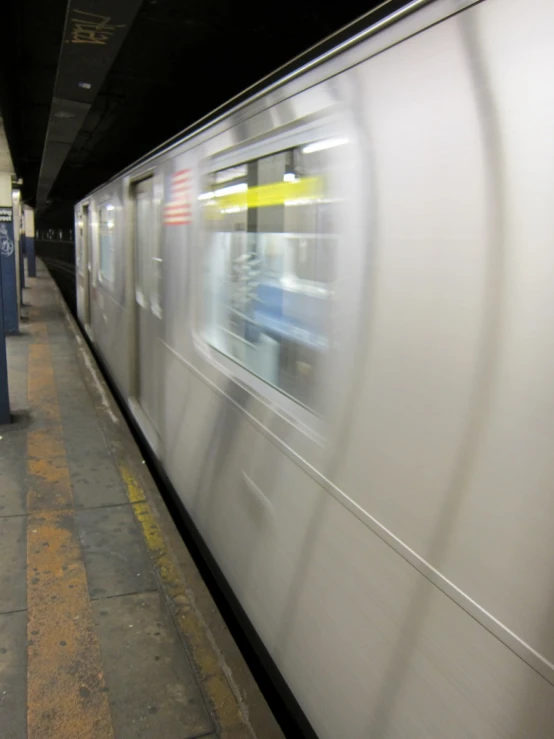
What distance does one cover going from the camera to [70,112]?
7059mm

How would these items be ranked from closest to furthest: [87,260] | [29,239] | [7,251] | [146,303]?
1. [146,303]
2. [7,251]
3. [87,260]
4. [29,239]

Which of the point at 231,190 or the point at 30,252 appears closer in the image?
the point at 231,190

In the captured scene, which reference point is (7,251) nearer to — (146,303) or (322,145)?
(146,303)

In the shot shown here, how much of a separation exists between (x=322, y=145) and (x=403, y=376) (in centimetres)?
77

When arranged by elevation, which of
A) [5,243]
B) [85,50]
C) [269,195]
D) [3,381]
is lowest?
[3,381]

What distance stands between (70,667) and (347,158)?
→ 2.00 metres

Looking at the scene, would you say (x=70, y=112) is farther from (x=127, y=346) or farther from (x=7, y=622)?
(x=7, y=622)

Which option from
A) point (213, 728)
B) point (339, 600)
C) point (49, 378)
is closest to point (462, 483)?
point (339, 600)

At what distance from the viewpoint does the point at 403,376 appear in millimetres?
1395

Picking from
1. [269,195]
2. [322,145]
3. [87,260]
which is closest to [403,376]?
[322,145]

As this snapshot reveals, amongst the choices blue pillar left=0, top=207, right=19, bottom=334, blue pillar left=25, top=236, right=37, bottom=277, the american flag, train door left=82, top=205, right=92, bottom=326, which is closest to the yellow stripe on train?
the american flag

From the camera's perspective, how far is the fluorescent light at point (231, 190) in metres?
2.56

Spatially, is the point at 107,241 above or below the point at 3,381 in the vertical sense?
above

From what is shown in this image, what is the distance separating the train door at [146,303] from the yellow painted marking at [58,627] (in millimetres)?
827
